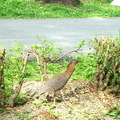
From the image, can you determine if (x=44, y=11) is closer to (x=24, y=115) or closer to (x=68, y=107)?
(x=68, y=107)

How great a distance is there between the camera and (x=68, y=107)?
157 inches

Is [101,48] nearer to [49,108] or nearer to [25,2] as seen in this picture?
[49,108]

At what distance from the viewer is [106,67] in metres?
4.40

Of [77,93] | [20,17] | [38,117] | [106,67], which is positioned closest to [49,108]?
[38,117]

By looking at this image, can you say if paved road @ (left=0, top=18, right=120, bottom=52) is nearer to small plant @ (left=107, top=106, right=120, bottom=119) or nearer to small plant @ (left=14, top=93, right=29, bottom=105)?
small plant @ (left=14, top=93, right=29, bottom=105)

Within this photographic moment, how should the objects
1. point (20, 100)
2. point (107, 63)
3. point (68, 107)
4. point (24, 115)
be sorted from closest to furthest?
point (24, 115) < point (68, 107) < point (20, 100) < point (107, 63)

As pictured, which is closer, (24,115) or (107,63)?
(24,115)

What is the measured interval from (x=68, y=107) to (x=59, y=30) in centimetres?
704

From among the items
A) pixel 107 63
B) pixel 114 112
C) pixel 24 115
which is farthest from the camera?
pixel 107 63

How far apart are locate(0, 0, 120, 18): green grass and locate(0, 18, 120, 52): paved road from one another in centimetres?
84

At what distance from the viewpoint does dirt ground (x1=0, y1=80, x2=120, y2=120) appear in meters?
3.74

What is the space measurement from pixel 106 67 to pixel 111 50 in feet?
0.84

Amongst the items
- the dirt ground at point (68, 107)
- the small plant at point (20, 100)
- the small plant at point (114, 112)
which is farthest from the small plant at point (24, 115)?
the small plant at point (114, 112)

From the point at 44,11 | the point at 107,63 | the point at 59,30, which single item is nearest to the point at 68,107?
the point at 107,63
